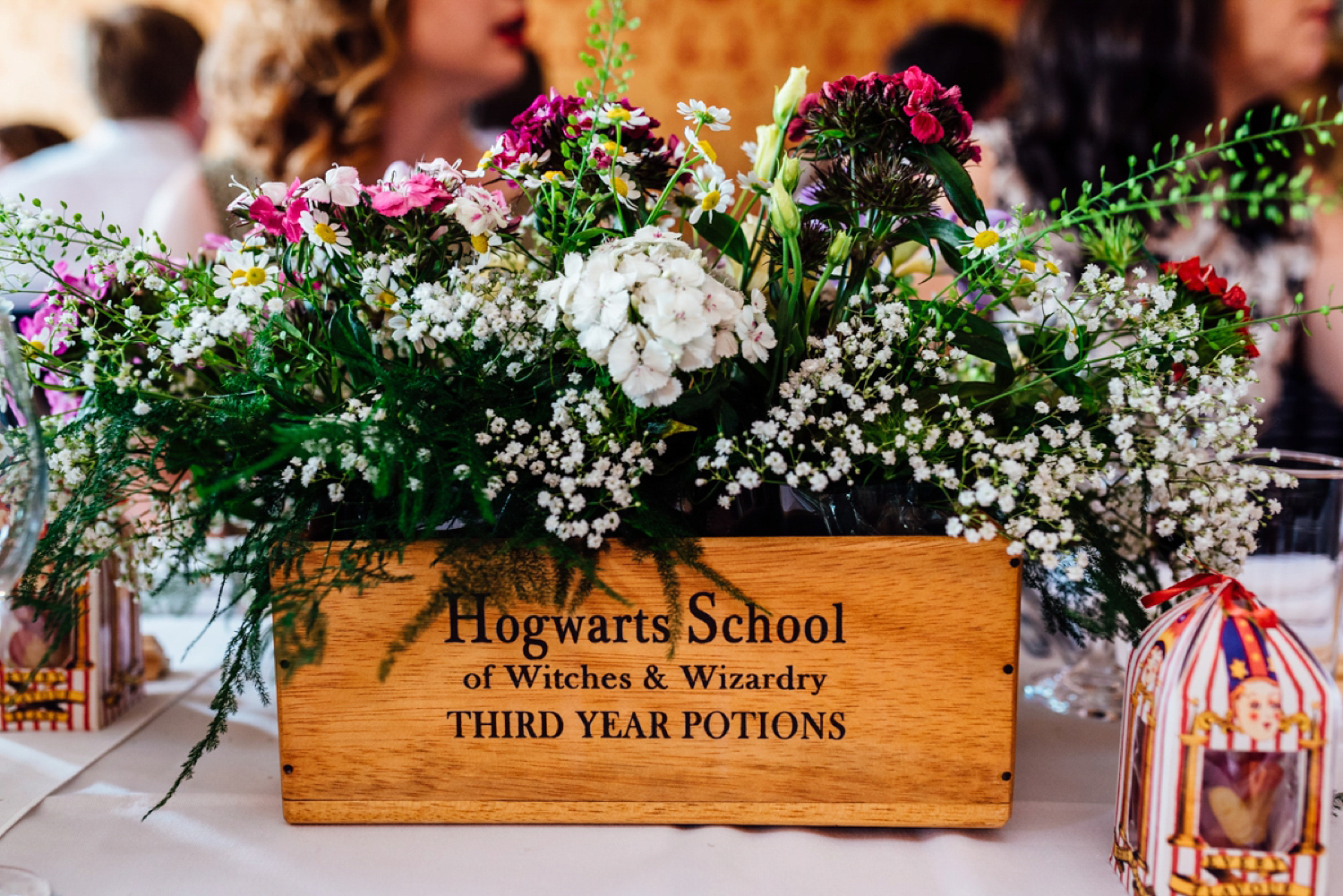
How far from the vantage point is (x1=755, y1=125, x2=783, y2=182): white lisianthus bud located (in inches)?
21.3

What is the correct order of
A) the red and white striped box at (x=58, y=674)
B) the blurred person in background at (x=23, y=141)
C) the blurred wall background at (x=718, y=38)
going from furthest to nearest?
the blurred person in background at (x=23, y=141) < the blurred wall background at (x=718, y=38) < the red and white striped box at (x=58, y=674)

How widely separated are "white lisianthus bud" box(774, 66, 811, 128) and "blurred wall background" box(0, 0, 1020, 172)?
134 centimetres

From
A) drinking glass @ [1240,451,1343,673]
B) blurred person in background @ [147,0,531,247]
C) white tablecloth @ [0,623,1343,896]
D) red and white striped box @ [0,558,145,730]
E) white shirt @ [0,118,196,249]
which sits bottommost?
white tablecloth @ [0,623,1343,896]

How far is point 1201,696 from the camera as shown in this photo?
423mm

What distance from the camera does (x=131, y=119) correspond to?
6.53 feet

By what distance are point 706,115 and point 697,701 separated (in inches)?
14.7

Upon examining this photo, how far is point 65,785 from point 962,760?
604mm

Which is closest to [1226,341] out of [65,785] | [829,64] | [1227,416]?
[1227,416]

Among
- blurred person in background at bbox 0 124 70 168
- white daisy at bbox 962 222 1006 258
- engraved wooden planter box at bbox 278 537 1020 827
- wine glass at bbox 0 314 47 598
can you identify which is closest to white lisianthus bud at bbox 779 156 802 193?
white daisy at bbox 962 222 1006 258

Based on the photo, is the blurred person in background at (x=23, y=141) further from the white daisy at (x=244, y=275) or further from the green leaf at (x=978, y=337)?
the green leaf at (x=978, y=337)

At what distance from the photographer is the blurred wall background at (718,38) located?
1.87 meters

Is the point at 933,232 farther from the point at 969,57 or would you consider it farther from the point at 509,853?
the point at 969,57

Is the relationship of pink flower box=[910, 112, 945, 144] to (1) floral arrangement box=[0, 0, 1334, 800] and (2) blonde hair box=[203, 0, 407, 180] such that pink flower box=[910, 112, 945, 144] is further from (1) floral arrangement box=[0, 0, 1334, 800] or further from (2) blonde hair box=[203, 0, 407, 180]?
(2) blonde hair box=[203, 0, 407, 180]

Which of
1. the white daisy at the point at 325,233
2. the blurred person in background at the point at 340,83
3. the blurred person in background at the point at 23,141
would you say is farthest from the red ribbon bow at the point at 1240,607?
the blurred person in background at the point at 23,141
